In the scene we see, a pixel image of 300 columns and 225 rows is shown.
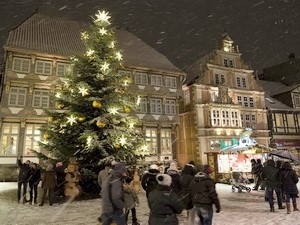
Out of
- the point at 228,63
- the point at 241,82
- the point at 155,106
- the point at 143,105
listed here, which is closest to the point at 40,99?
the point at 143,105

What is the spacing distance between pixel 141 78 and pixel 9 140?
12.2m

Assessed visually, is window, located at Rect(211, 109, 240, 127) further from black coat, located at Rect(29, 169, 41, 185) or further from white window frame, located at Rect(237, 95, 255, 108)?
black coat, located at Rect(29, 169, 41, 185)

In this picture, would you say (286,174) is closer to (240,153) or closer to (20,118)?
(240,153)

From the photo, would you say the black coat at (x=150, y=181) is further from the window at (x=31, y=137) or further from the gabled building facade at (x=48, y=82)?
the window at (x=31, y=137)

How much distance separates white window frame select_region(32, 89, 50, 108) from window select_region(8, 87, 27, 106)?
76cm

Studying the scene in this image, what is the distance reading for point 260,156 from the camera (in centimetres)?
1636

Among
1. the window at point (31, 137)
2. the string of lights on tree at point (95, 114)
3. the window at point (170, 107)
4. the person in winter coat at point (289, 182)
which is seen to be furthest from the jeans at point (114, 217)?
the window at point (170, 107)

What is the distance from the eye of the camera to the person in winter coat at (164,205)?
12.0 ft

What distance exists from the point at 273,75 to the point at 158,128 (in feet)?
91.7

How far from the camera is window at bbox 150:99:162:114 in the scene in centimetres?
2397

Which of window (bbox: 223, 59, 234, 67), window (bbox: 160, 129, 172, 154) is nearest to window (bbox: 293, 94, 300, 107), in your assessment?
window (bbox: 223, 59, 234, 67)

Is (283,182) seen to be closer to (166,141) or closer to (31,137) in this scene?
(166,141)

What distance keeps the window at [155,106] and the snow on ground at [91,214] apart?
46.6 ft

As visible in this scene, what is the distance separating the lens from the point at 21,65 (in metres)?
19.8
